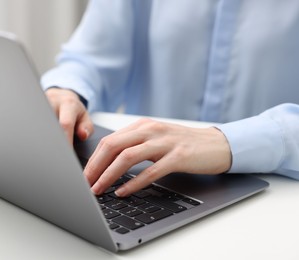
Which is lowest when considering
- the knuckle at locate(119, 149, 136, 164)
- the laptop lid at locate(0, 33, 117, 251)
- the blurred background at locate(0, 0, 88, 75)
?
the blurred background at locate(0, 0, 88, 75)

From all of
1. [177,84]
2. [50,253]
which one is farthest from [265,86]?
[50,253]

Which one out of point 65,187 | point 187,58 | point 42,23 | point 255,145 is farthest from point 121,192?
point 42,23

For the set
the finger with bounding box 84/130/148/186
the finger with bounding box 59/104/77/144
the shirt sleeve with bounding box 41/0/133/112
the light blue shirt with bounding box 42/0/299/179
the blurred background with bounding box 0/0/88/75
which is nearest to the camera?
the finger with bounding box 84/130/148/186

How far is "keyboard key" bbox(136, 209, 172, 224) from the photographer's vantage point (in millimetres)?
539

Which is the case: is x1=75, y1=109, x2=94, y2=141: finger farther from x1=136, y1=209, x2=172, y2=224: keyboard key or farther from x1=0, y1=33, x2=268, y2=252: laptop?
x1=136, y1=209, x2=172, y2=224: keyboard key

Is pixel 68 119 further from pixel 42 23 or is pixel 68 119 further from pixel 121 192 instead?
pixel 42 23

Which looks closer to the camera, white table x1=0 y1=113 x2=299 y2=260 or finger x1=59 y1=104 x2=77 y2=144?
white table x1=0 y1=113 x2=299 y2=260

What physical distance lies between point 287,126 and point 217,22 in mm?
399

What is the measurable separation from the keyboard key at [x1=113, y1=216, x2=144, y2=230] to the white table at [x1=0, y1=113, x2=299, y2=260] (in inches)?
0.8

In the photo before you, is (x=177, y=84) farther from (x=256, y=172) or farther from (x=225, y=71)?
(x=256, y=172)

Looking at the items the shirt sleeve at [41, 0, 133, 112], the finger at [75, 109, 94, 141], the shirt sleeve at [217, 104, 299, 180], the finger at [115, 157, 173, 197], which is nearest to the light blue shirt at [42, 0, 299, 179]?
the shirt sleeve at [41, 0, 133, 112]

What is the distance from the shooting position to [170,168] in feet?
2.08

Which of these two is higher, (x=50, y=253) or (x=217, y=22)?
(x=217, y=22)

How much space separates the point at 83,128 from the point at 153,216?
1.01ft
